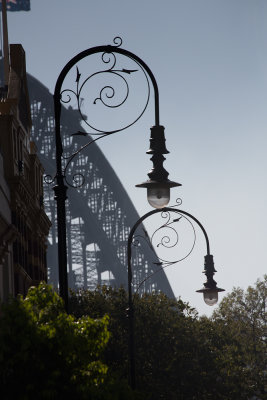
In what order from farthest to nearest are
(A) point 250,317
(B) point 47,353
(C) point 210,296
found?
(A) point 250,317 → (C) point 210,296 → (B) point 47,353

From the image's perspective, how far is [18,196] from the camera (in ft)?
150

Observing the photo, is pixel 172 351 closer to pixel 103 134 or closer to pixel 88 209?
pixel 103 134

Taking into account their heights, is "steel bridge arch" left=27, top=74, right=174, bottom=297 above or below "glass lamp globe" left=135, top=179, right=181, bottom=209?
above

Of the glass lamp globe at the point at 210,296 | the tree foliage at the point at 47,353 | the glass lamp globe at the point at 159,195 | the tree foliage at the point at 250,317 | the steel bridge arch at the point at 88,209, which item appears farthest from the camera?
the steel bridge arch at the point at 88,209

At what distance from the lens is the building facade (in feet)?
137

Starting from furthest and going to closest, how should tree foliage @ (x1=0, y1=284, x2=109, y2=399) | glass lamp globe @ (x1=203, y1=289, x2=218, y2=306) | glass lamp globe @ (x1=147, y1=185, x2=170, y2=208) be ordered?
glass lamp globe @ (x1=203, y1=289, x2=218, y2=306) < glass lamp globe @ (x1=147, y1=185, x2=170, y2=208) < tree foliage @ (x1=0, y1=284, x2=109, y2=399)

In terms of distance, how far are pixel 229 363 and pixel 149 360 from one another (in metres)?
6.50

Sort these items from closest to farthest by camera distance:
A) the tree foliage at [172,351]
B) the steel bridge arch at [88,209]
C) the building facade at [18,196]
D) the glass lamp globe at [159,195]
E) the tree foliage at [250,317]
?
the glass lamp globe at [159,195] < the building facade at [18,196] < the tree foliage at [172,351] < the tree foliage at [250,317] < the steel bridge arch at [88,209]

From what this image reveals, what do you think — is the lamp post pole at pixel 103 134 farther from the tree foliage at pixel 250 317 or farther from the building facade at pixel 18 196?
the tree foliage at pixel 250 317

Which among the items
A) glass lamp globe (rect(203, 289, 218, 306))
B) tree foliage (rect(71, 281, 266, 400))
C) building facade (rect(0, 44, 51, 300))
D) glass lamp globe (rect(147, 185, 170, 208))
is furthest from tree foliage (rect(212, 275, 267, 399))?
glass lamp globe (rect(147, 185, 170, 208))

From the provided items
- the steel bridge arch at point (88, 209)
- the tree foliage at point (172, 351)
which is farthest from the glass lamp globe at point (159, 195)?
the steel bridge arch at point (88, 209)

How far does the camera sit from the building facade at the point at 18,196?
4172 centimetres

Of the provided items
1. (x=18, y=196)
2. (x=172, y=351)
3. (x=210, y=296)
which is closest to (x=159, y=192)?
(x=210, y=296)

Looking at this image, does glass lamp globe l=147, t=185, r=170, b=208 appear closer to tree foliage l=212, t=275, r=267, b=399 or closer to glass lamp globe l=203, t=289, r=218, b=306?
glass lamp globe l=203, t=289, r=218, b=306
